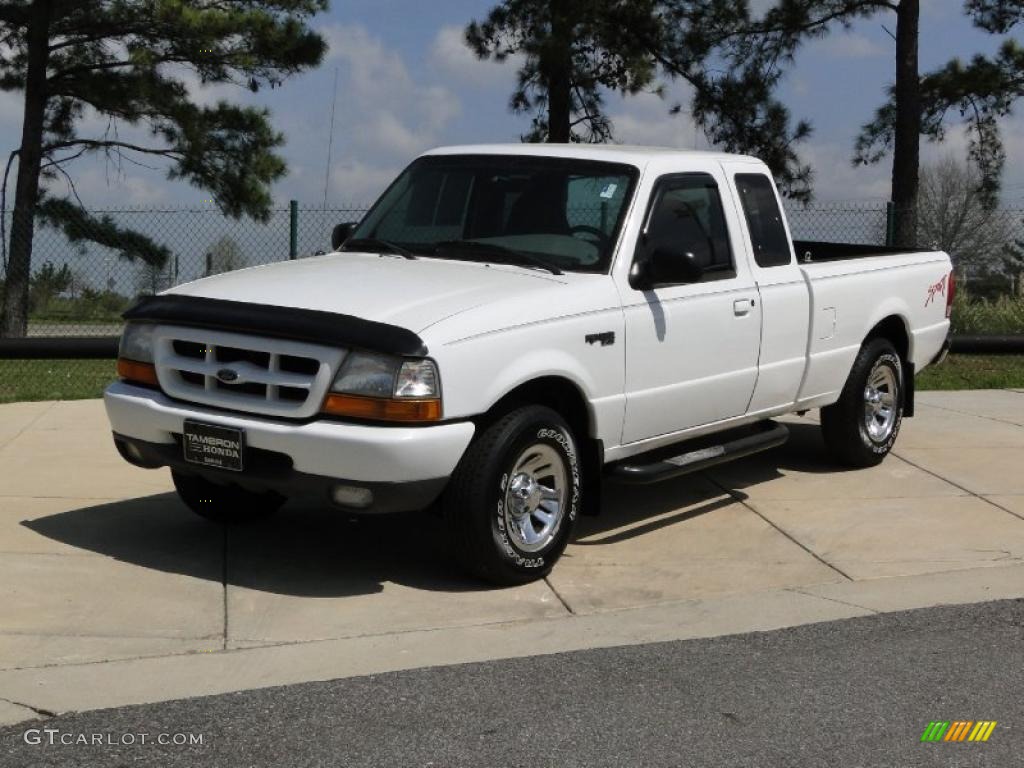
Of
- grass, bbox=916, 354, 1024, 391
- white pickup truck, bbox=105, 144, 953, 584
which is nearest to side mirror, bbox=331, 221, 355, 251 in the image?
white pickup truck, bbox=105, 144, 953, 584

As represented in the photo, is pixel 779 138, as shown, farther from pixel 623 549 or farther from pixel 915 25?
pixel 623 549

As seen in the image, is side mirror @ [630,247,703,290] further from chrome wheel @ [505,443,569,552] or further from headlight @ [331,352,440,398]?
headlight @ [331,352,440,398]

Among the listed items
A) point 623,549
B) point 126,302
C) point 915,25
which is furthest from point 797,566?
point 915,25

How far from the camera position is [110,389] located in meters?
7.35

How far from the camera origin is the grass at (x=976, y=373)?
1445 cm

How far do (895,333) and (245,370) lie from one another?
4.97 m

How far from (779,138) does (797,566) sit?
14.4 meters

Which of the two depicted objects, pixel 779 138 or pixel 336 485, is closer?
pixel 336 485

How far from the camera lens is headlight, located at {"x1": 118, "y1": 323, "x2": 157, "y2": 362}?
7199 millimetres

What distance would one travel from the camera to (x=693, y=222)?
27.1 feet

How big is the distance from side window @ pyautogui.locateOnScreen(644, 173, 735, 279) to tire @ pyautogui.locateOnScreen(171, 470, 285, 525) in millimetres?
2384

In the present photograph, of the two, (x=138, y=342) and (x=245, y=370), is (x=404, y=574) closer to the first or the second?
(x=245, y=370)

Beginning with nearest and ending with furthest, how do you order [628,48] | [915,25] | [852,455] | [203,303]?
[203,303]
[852,455]
[915,25]
[628,48]

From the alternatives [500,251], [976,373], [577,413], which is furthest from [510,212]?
[976,373]
